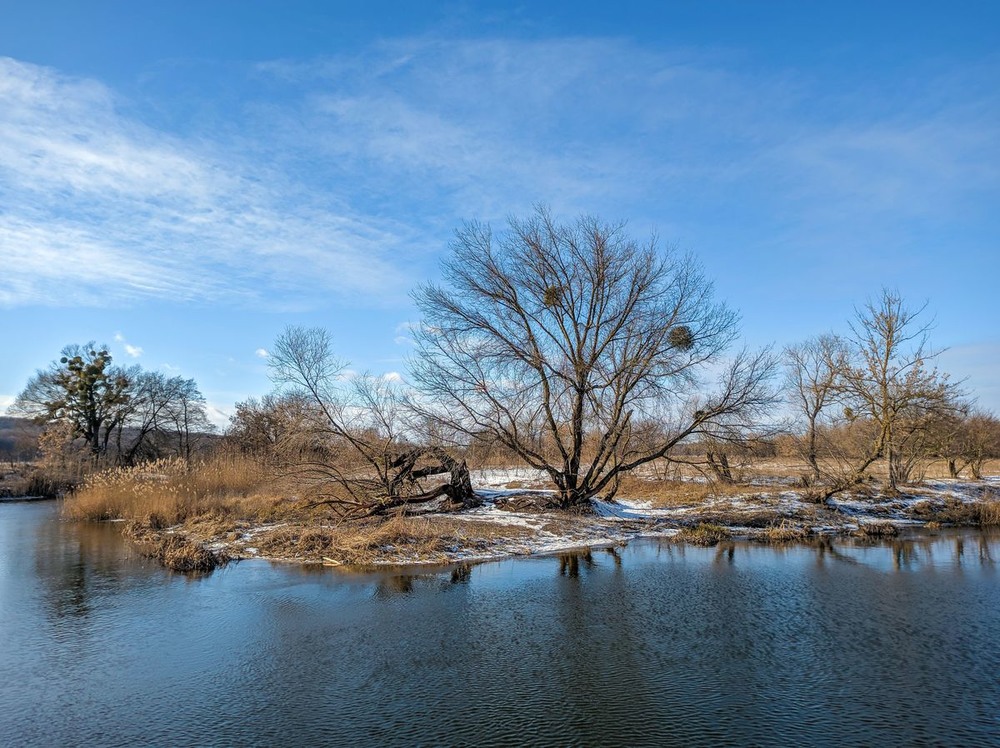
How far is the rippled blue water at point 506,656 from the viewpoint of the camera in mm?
5961

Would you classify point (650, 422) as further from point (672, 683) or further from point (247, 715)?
point (247, 715)

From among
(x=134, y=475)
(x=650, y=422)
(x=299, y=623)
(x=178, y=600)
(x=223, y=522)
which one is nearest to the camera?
(x=299, y=623)

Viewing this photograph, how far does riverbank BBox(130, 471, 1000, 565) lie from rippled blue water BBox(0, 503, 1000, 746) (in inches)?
60.3

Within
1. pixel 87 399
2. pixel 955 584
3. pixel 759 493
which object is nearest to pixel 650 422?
pixel 759 493

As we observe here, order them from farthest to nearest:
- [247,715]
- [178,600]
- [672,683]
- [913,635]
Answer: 1. [178,600]
2. [913,635]
3. [672,683]
4. [247,715]

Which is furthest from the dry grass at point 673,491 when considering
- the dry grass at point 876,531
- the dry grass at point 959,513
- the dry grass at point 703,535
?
the dry grass at point 959,513

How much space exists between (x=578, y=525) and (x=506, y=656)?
10333 millimetres

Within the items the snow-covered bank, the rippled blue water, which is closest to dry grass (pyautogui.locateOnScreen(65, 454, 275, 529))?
the snow-covered bank

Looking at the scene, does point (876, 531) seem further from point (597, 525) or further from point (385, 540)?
point (385, 540)

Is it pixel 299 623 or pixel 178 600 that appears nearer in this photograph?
pixel 299 623

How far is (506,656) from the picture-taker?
781 centimetres

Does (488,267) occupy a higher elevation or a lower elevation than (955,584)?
higher

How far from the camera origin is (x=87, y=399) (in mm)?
42562

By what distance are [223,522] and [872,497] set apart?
68.4 ft
